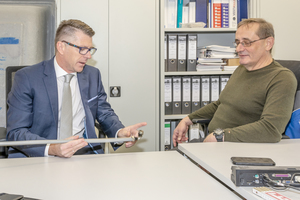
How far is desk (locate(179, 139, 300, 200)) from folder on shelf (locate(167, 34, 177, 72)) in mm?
1295

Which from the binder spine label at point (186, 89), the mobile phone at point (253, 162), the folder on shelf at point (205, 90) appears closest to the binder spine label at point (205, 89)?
the folder on shelf at point (205, 90)

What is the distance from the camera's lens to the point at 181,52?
2666 millimetres

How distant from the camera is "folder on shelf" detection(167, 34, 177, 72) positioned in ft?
8.62

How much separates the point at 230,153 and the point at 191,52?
1.53 m

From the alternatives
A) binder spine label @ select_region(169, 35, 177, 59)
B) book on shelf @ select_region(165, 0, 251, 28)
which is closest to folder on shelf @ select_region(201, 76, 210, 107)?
binder spine label @ select_region(169, 35, 177, 59)

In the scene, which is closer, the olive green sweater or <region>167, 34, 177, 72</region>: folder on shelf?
the olive green sweater

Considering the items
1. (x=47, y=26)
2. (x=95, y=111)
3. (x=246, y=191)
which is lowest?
(x=246, y=191)

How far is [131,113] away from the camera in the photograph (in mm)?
2580

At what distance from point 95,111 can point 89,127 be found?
0.50 ft

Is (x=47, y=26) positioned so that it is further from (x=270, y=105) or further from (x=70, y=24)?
(x=270, y=105)

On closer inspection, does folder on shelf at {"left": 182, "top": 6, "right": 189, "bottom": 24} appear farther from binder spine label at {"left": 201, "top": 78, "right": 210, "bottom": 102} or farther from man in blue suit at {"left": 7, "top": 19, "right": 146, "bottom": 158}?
man in blue suit at {"left": 7, "top": 19, "right": 146, "bottom": 158}

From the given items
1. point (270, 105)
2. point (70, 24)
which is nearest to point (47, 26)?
point (70, 24)

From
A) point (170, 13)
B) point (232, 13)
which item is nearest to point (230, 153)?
point (170, 13)

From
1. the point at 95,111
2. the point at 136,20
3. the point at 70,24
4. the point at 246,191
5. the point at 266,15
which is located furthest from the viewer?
the point at 266,15
